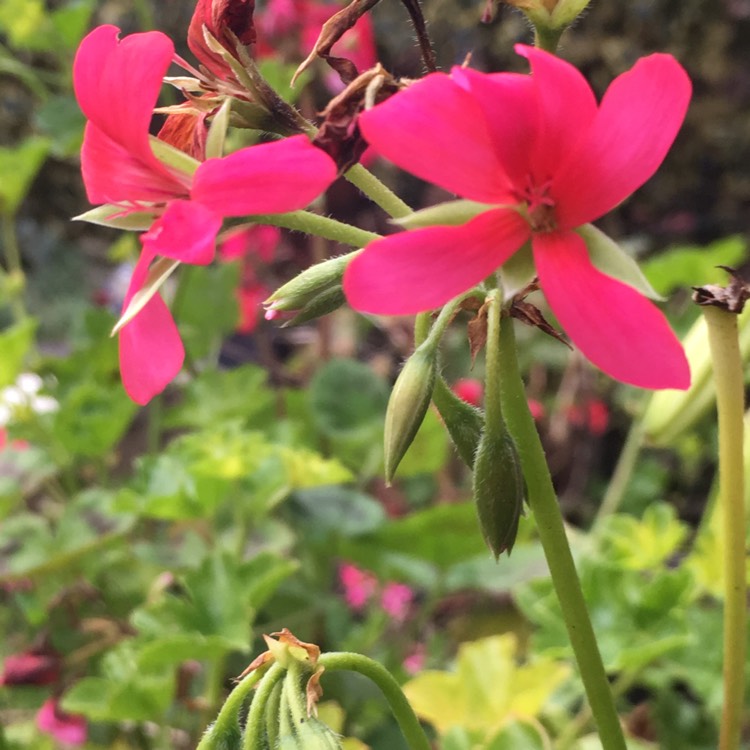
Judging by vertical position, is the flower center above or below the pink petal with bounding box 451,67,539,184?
below

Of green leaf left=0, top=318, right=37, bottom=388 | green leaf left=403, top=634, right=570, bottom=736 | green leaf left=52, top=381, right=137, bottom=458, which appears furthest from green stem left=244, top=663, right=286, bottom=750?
green leaf left=0, top=318, right=37, bottom=388

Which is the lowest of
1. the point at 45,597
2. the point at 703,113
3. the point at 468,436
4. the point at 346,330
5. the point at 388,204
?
the point at 346,330

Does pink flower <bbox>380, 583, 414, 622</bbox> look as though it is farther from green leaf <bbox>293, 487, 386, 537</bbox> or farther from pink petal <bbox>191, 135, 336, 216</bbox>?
pink petal <bbox>191, 135, 336, 216</bbox>

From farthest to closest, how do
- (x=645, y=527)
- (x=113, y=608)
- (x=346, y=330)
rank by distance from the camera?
(x=346, y=330) < (x=113, y=608) < (x=645, y=527)

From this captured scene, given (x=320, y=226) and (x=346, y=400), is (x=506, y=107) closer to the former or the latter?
(x=320, y=226)

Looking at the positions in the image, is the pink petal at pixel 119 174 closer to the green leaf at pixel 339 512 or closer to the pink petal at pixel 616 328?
the pink petal at pixel 616 328

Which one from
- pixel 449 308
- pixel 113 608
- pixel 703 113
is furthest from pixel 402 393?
pixel 703 113

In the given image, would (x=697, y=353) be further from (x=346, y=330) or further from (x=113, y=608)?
(x=346, y=330)

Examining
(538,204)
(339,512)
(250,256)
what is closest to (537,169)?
(538,204)
